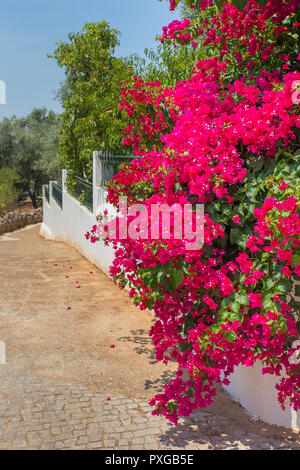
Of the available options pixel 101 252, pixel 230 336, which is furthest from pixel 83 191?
pixel 230 336

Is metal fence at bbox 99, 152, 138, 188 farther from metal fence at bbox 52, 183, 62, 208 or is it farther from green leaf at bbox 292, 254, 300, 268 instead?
metal fence at bbox 52, 183, 62, 208

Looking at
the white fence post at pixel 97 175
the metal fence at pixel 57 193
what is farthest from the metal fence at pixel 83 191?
the metal fence at pixel 57 193

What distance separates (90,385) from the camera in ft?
17.7

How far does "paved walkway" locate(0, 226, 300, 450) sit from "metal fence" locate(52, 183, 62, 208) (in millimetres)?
11685

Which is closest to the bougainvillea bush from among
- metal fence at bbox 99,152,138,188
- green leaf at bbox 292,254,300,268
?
green leaf at bbox 292,254,300,268

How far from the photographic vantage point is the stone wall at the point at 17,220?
31.5m

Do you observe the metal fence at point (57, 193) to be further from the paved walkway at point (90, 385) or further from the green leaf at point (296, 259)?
the green leaf at point (296, 259)

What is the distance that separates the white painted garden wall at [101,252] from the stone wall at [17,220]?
6157mm

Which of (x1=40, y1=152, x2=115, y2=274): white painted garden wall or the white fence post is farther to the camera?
the white fence post

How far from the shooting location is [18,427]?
4.41m

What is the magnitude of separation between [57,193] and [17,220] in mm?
12936

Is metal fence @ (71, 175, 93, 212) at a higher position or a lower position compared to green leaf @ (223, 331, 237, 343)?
higher

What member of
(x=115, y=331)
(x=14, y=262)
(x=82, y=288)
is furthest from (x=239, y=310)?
(x=14, y=262)

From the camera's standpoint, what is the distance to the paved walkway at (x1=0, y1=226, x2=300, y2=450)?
4.27 m
